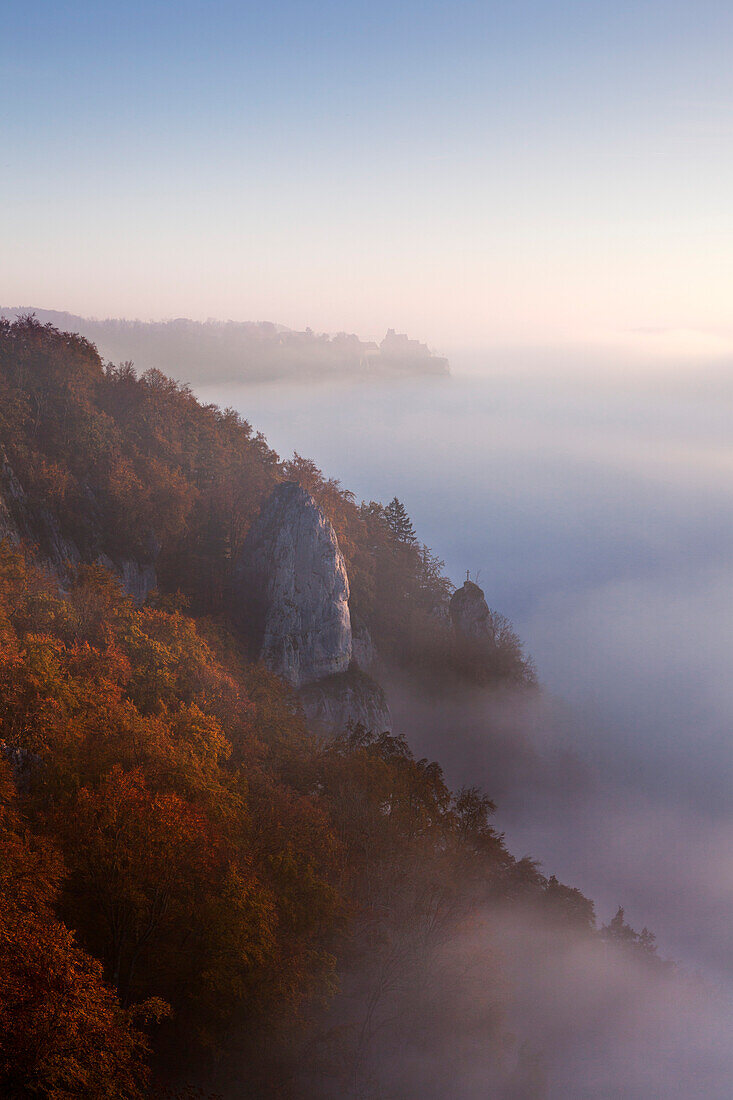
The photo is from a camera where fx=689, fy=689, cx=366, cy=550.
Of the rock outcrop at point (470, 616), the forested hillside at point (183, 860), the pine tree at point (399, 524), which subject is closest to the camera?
the forested hillside at point (183, 860)

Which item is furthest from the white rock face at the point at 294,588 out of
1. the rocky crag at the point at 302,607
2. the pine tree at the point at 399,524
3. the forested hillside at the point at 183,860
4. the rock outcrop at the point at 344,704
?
the pine tree at the point at 399,524

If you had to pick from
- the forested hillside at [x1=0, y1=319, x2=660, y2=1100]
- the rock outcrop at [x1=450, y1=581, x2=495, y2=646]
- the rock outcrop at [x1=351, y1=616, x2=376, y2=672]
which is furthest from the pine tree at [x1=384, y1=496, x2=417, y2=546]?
the forested hillside at [x1=0, y1=319, x2=660, y2=1100]

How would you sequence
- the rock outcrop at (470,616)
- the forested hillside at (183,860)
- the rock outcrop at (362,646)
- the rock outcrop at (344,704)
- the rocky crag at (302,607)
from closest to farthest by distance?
the forested hillside at (183,860) < the rock outcrop at (344,704) < the rocky crag at (302,607) < the rock outcrop at (362,646) < the rock outcrop at (470,616)

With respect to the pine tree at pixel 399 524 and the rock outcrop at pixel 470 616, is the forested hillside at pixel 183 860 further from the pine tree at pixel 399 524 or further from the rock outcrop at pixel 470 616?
the pine tree at pixel 399 524

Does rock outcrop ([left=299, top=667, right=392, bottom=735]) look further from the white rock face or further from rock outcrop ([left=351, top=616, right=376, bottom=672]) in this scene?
rock outcrop ([left=351, top=616, right=376, bottom=672])

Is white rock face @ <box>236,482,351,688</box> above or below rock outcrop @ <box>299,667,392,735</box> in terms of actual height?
above

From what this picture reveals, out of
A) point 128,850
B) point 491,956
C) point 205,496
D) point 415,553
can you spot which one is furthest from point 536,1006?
point 415,553
